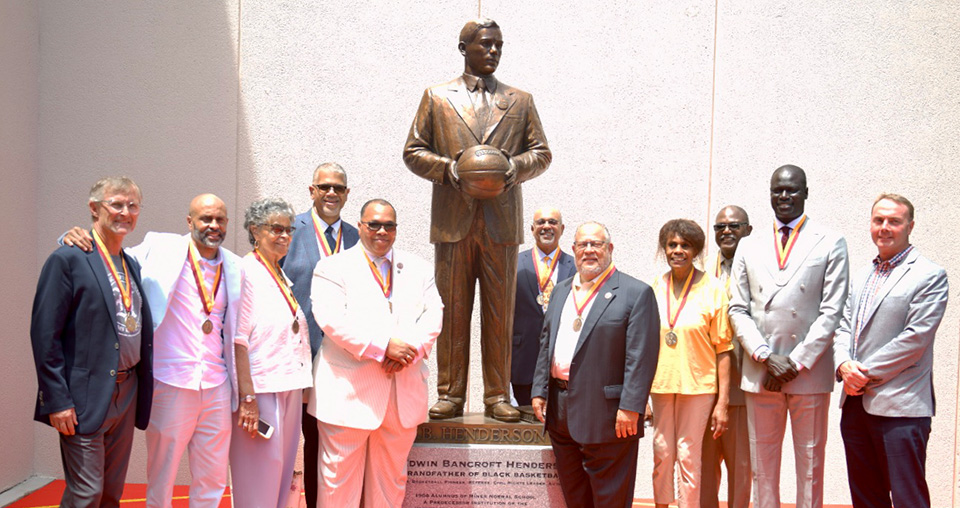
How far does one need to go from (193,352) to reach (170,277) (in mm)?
355

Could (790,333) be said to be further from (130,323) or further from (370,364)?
(130,323)

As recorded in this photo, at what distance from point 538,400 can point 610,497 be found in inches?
22.0

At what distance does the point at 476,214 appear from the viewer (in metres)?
4.52

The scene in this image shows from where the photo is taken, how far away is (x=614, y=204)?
6988 millimetres

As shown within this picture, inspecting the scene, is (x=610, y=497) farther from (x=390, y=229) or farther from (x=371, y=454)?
(x=390, y=229)

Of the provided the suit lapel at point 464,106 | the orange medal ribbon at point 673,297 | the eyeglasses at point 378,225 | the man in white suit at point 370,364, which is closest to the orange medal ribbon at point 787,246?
the orange medal ribbon at point 673,297

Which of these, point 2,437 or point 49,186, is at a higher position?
point 49,186

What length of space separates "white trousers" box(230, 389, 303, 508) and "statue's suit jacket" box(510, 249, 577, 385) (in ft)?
5.55

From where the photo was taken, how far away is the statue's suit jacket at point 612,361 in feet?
12.9

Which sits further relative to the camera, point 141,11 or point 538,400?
point 141,11

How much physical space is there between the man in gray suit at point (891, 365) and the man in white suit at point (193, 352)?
300 cm

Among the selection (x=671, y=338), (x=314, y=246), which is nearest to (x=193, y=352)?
(x=314, y=246)

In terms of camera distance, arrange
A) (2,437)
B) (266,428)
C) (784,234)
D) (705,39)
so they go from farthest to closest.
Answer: (705,39)
(2,437)
(784,234)
(266,428)

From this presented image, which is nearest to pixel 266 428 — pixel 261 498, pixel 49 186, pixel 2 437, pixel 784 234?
pixel 261 498
